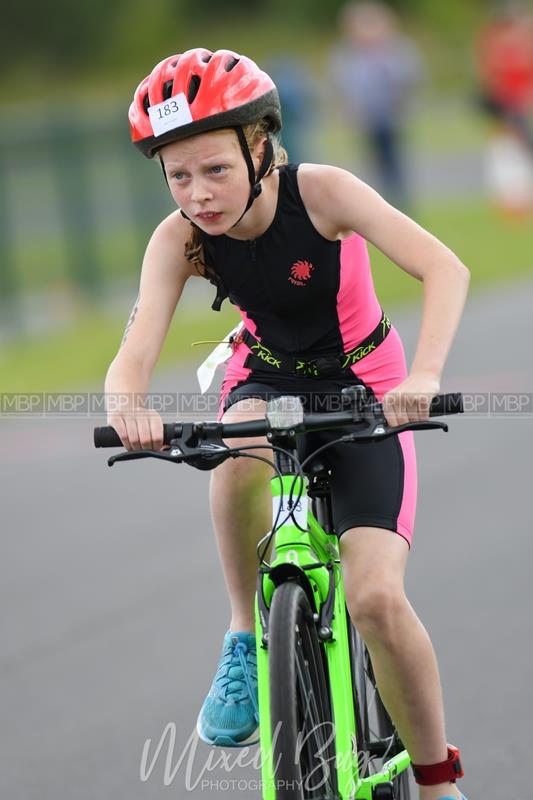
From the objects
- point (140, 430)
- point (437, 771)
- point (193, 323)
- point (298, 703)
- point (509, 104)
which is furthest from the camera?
point (509, 104)

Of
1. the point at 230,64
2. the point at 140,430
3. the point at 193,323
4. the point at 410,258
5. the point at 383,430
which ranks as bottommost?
the point at 383,430

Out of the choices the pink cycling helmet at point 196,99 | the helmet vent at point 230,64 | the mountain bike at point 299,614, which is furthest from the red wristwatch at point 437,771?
the helmet vent at point 230,64

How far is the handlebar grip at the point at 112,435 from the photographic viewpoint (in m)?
3.86

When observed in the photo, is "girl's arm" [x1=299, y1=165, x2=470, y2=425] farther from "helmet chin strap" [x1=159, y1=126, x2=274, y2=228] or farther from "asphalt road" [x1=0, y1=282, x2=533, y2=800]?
"asphalt road" [x1=0, y1=282, x2=533, y2=800]

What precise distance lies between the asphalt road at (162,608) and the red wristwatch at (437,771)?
621 millimetres

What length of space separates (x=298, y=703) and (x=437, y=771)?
78 centimetres

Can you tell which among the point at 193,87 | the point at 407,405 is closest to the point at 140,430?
the point at 407,405

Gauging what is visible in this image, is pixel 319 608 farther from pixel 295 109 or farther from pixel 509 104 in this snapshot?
pixel 509 104

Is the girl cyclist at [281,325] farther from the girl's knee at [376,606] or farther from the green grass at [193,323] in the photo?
the green grass at [193,323]

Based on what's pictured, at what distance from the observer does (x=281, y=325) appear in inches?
174

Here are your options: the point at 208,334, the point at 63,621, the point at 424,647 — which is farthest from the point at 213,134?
the point at 208,334

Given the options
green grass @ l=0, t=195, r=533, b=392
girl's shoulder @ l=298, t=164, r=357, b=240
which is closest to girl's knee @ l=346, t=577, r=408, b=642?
girl's shoulder @ l=298, t=164, r=357, b=240

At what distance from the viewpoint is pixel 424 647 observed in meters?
4.07

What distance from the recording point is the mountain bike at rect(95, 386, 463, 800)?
11.6ft
